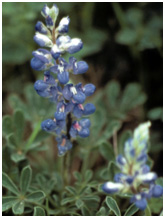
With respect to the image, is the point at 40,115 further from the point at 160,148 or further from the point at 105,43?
the point at 105,43

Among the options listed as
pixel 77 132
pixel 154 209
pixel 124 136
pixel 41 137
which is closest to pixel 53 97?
pixel 77 132

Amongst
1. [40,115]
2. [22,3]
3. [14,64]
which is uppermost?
[22,3]

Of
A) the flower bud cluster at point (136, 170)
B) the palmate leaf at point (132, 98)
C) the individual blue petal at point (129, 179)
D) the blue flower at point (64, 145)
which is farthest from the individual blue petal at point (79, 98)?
the palmate leaf at point (132, 98)

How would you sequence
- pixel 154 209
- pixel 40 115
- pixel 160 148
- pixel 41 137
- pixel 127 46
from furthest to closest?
pixel 127 46 < pixel 160 148 < pixel 40 115 < pixel 41 137 < pixel 154 209

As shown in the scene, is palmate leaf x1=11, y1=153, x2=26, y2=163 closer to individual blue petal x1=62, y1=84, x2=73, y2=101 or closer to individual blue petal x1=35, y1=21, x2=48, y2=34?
individual blue petal x1=62, y1=84, x2=73, y2=101

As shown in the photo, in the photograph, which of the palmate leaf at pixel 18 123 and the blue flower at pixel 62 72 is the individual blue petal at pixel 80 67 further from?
the palmate leaf at pixel 18 123

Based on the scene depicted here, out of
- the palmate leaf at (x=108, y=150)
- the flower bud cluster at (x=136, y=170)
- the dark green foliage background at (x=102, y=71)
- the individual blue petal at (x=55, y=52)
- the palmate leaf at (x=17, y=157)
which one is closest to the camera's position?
the flower bud cluster at (x=136, y=170)

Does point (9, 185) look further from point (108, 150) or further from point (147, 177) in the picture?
A: point (147, 177)

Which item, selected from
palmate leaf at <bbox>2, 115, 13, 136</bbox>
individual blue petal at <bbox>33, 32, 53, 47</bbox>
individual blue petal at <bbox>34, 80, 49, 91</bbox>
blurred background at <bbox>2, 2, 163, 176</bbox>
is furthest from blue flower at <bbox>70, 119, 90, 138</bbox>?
blurred background at <bbox>2, 2, 163, 176</bbox>
